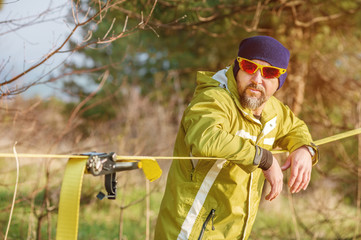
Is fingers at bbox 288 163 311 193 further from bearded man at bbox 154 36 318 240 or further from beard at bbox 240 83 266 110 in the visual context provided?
beard at bbox 240 83 266 110

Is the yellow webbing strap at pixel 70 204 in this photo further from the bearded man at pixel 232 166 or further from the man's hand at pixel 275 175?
the man's hand at pixel 275 175

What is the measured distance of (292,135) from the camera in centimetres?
265

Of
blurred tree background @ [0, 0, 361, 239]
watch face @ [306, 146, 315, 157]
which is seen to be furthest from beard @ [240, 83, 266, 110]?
blurred tree background @ [0, 0, 361, 239]

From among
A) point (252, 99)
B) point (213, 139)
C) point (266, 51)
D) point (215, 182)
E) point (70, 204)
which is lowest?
point (70, 204)

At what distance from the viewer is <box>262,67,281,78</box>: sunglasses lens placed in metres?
2.41

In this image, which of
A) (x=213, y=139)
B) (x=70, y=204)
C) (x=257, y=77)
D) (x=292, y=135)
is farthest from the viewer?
(x=292, y=135)

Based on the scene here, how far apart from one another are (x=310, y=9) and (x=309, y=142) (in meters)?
5.86

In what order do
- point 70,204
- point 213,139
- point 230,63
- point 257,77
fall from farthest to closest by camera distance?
point 230,63 → point 257,77 → point 213,139 → point 70,204

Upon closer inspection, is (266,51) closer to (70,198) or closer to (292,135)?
(292,135)

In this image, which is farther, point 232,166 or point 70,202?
point 232,166

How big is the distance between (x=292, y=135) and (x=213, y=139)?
35.1 inches

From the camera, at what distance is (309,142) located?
2.54 meters

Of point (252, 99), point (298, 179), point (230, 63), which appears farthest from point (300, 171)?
point (230, 63)

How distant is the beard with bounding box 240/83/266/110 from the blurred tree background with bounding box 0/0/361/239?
1254 mm
